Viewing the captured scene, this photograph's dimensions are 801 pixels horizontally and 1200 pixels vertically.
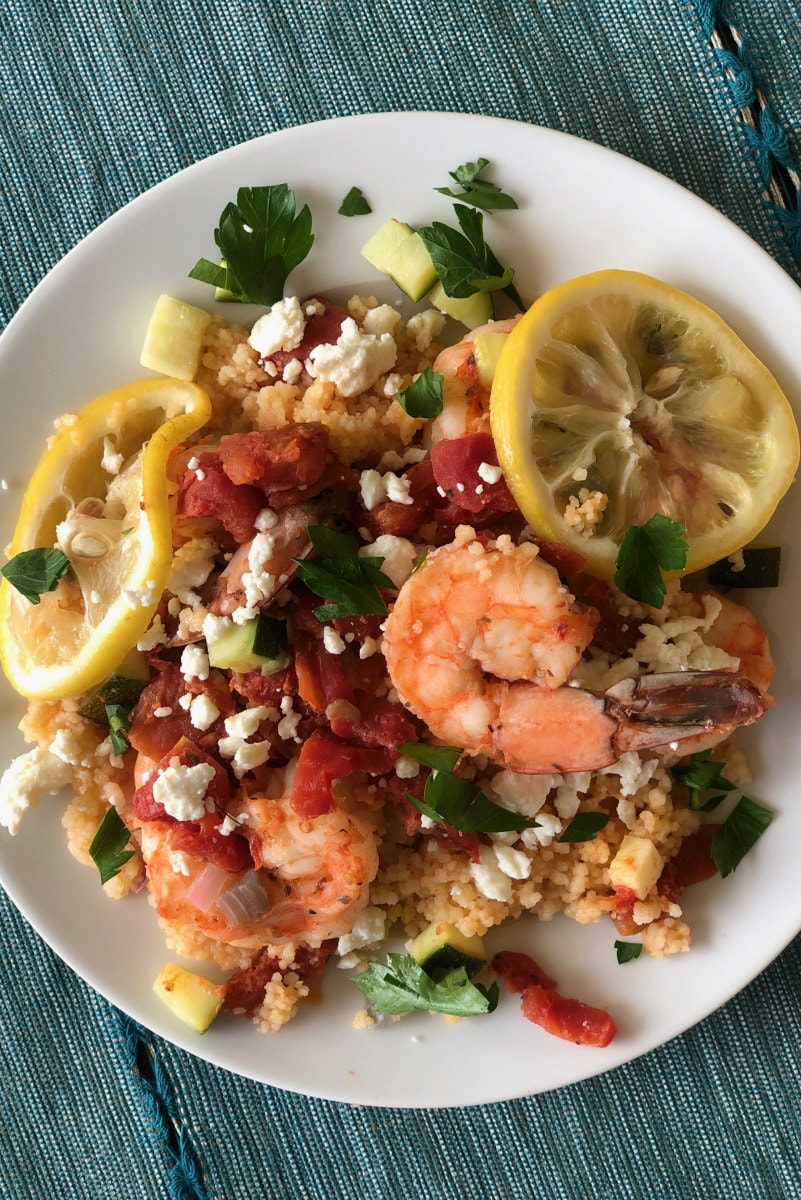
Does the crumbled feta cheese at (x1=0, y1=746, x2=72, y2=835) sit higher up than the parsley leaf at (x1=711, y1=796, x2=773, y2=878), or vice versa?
the crumbled feta cheese at (x1=0, y1=746, x2=72, y2=835)

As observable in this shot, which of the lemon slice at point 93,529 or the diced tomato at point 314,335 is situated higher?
the diced tomato at point 314,335

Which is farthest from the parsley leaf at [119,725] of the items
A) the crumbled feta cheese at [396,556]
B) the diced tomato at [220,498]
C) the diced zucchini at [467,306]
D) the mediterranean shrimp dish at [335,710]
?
the diced zucchini at [467,306]

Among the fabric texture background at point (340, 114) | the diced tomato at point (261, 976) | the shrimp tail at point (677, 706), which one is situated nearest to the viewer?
the shrimp tail at point (677, 706)

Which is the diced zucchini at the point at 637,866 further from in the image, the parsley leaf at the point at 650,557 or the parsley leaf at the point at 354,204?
the parsley leaf at the point at 354,204

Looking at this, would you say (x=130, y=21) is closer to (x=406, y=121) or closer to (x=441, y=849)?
(x=406, y=121)

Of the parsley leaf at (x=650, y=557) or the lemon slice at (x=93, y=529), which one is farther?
the lemon slice at (x=93, y=529)

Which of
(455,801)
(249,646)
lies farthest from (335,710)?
(455,801)

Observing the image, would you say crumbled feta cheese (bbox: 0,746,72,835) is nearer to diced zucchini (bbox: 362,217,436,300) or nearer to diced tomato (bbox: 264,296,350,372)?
diced tomato (bbox: 264,296,350,372)

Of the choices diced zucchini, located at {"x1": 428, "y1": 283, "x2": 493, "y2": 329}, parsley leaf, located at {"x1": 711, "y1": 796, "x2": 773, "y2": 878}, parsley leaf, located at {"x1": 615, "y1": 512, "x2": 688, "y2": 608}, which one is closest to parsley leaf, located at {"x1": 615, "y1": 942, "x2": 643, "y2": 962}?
parsley leaf, located at {"x1": 711, "y1": 796, "x2": 773, "y2": 878}
